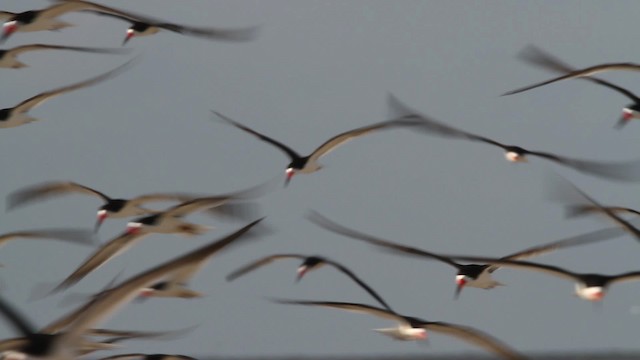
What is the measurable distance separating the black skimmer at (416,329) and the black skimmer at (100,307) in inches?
137

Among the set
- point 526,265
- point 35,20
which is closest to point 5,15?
point 35,20

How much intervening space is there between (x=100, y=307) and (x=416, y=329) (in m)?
9.64

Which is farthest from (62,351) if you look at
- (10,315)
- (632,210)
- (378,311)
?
(632,210)

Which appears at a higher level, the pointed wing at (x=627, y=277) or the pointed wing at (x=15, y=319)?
the pointed wing at (x=627, y=277)

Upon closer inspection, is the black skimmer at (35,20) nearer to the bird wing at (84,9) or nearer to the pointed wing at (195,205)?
the bird wing at (84,9)

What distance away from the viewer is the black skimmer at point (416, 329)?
15.4 meters

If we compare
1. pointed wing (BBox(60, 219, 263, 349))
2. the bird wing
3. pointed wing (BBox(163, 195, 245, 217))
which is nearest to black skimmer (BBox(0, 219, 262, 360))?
pointed wing (BBox(60, 219, 263, 349))

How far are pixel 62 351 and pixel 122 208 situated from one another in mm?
11485

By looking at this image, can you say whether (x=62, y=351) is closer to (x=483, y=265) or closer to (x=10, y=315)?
(x=10, y=315)

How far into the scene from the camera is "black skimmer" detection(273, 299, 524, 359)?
1537 cm

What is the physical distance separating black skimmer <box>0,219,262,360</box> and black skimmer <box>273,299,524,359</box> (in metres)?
3.49

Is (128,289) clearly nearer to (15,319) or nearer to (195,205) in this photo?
(15,319)

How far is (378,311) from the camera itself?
19.3 m

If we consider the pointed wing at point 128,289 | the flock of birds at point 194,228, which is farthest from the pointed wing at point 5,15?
the pointed wing at point 128,289
